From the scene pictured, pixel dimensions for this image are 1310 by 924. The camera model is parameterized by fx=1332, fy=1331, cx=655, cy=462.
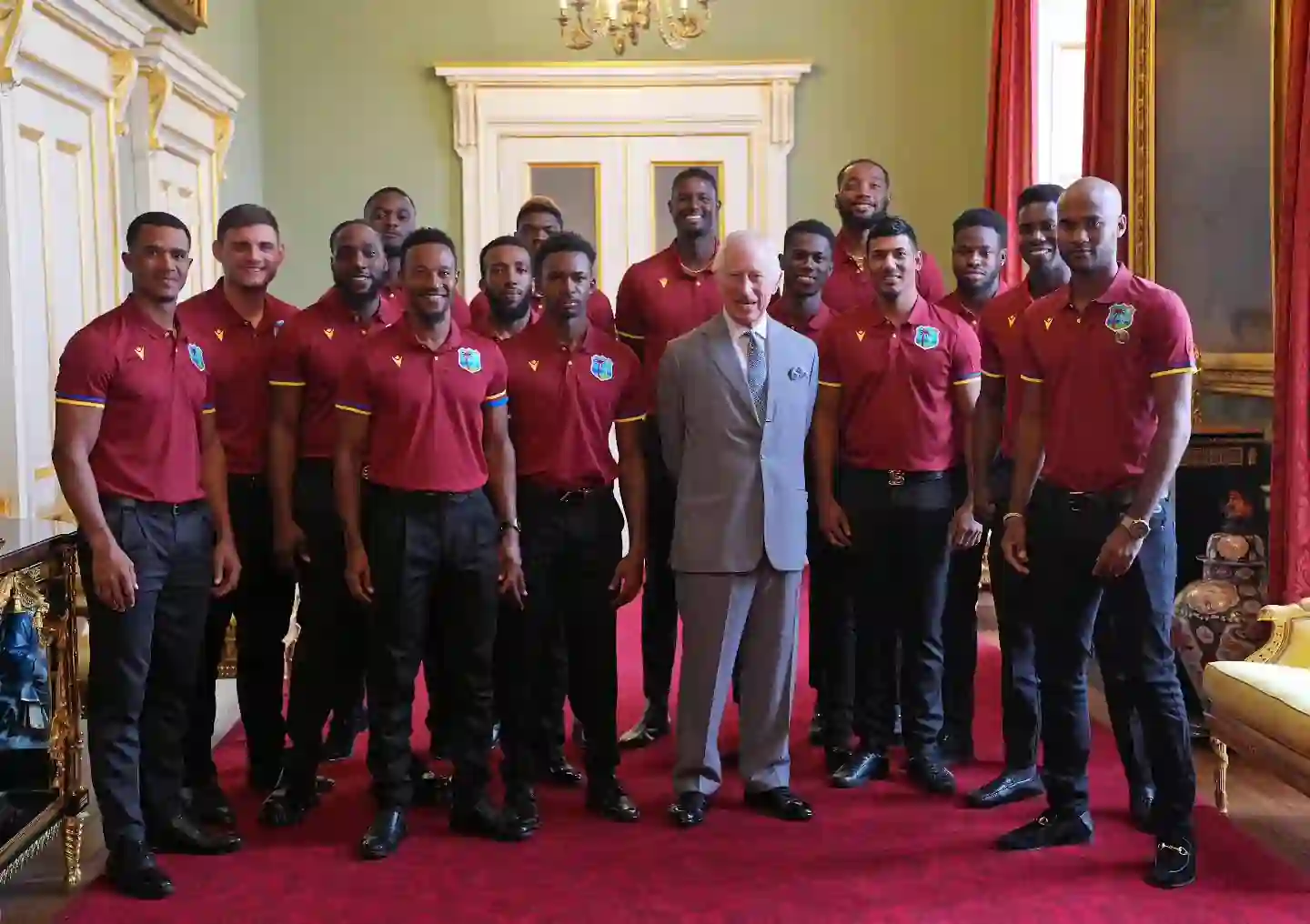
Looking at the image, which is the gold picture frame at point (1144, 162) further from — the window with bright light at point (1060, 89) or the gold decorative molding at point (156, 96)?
the gold decorative molding at point (156, 96)

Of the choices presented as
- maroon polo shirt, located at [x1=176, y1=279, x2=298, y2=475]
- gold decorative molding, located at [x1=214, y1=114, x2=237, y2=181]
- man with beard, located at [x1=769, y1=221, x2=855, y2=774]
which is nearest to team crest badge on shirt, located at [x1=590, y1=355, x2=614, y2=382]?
man with beard, located at [x1=769, y1=221, x2=855, y2=774]

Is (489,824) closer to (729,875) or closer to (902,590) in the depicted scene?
(729,875)

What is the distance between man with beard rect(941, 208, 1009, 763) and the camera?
390 cm

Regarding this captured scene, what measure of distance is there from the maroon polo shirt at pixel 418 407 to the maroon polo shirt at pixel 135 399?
38 centimetres

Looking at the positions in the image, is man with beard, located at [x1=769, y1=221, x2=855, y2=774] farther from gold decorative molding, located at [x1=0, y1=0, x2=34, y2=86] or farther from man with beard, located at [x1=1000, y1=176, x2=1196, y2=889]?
gold decorative molding, located at [x1=0, y1=0, x2=34, y2=86]

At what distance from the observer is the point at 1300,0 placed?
3.73m

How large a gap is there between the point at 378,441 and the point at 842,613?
1507 mm

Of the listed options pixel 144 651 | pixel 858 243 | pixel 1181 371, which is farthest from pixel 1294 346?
pixel 144 651

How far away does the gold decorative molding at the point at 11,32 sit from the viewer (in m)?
3.93

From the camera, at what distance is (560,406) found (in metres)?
3.38

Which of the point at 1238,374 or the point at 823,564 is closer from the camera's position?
the point at 823,564

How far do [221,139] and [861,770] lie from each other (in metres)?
4.51

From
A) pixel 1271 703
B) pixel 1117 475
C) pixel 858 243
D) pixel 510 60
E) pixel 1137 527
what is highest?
pixel 510 60

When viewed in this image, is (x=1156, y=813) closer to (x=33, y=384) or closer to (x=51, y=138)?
(x=33, y=384)
